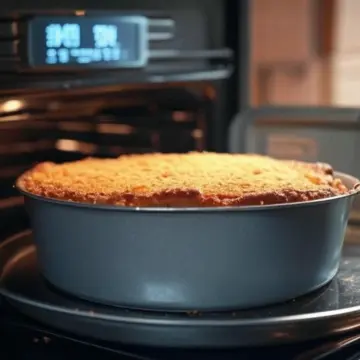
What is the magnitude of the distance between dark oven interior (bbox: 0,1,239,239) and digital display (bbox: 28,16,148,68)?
0.01m

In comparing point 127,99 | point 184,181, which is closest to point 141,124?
point 127,99

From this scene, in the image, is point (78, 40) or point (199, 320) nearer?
point (199, 320)

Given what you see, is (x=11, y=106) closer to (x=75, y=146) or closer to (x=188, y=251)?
(x=75, y=146)

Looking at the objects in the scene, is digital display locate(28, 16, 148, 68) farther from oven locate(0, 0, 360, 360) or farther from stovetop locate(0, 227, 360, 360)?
stovetop locate(0, 227, 360, 360)

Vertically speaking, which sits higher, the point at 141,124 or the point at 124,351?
the point at 141,124

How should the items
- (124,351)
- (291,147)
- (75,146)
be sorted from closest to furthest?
(124,351), (75,146), (291,147)

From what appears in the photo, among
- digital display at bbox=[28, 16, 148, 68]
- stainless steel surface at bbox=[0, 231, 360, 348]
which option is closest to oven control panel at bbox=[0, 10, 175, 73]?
digital display at bbox=[28, 16, 148, 68]

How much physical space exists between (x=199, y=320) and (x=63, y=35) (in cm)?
37

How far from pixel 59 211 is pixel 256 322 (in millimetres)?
209

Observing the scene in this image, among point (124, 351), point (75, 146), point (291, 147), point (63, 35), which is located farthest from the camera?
point (291, 147)

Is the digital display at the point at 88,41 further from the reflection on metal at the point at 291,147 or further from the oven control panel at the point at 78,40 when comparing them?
the reflection on metal at the point at 291,147

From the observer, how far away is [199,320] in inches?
28.2

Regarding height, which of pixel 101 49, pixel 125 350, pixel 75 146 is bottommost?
pixel 125 350

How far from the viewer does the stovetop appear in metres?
0.71
